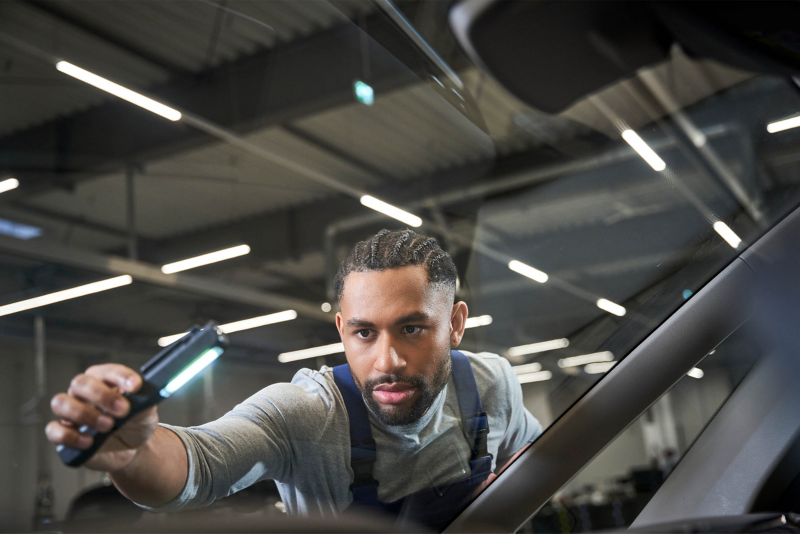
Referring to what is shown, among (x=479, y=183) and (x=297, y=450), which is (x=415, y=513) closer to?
(x=297, y=450)

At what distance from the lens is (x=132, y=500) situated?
0.68m

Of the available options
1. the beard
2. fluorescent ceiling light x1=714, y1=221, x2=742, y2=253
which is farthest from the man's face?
fluorescent ceiling light x1=714, y1=221, x2=742, y2=253

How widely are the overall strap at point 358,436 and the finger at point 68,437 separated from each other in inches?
11.8

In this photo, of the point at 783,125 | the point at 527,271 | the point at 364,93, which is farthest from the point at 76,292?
the point at 783,125

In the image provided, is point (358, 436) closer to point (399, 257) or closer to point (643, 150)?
point (399, 257)

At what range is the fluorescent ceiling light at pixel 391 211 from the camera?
85 cm

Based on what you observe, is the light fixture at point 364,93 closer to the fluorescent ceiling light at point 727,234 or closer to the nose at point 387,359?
the nose at point 387,359

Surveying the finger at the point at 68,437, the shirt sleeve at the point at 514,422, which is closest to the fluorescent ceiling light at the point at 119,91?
the finger at the point at 68,437

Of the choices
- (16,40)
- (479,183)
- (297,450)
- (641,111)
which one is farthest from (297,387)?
(641,111)

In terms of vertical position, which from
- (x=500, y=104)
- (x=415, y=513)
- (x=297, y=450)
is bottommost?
(x=415, y=513)

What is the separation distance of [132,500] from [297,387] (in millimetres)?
216

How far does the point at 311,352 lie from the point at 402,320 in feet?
0.39

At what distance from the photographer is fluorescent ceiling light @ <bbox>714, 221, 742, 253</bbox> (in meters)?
1.13

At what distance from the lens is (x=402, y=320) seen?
0.81 metres
